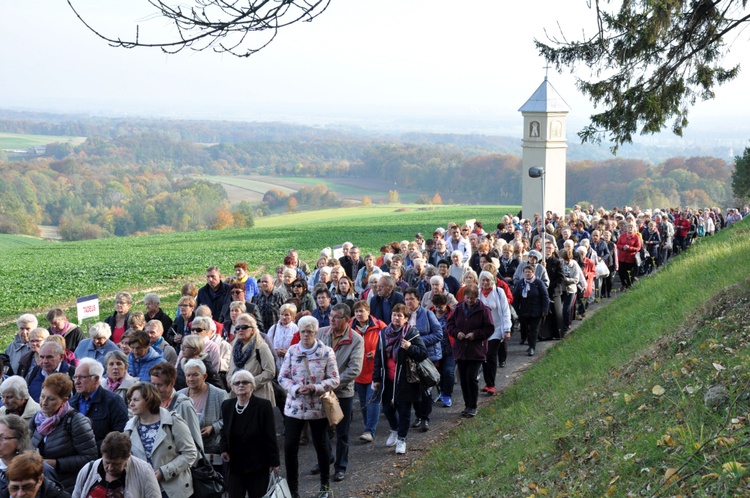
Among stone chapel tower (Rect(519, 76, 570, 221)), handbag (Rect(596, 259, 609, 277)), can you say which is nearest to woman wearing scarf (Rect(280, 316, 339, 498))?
handbag (Rect(596, 259, 609, 277))

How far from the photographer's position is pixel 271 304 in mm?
11938

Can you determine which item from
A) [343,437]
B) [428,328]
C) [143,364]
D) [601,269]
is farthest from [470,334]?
[601,269]

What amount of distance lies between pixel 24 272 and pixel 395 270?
27.3 metres

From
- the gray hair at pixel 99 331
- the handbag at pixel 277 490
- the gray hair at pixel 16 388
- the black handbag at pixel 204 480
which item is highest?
the gray hair at pixel 16 388

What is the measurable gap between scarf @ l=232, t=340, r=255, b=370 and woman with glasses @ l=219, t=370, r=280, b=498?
132 centimetres

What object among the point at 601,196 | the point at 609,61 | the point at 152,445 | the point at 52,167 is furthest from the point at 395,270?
the point at 52,167

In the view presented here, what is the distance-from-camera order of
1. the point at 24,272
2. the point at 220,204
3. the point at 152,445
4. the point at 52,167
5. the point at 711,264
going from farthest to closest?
the point at 52,167
the point at 220,204
the point at 24,272
the point at 711,264
the point at 152,445

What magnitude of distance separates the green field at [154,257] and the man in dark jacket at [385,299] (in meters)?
15.4

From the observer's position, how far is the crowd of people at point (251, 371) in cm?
620

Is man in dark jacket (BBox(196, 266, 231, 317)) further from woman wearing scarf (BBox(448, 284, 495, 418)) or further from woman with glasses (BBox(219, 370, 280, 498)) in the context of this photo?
woman with glasses (BBox(219, 370, 280, 498))

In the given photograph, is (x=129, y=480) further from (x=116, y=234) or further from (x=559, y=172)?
(x=116, y=234)

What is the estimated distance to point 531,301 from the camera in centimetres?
1372

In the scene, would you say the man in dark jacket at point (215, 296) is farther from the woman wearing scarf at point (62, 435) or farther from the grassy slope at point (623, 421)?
the woman wearing scarf at point (62, 435)

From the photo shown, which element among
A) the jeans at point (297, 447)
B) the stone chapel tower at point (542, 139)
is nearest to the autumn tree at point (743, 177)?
the stone chapel tower at point (542, 139)
